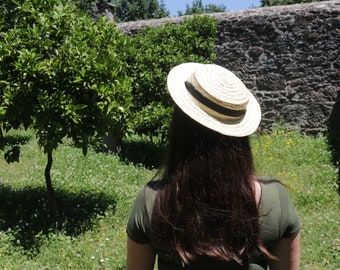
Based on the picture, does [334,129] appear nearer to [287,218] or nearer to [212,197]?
[287,218]

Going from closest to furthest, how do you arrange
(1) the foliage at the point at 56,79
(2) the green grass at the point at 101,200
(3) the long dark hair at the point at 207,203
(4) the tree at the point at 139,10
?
(3) the long dark hair at the point at 207,203 < (2) the green grass at the point at 101,200 < (1) the foliage at the point at 56,79 < (4) the tree at the point at 139,10

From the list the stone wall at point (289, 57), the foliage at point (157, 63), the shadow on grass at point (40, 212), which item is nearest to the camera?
the shadow on grass at point (40, 212)

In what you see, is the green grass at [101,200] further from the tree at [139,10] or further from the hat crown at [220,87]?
the tree at [139,10]

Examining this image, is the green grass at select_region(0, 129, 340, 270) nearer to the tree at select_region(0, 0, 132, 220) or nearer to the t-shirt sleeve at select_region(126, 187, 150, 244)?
the tree at select_region(0, 0, 132, 220)

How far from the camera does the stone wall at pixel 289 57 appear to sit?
350 inches

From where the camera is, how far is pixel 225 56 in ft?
31.7

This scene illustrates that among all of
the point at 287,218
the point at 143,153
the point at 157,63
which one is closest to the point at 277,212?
the point at 287,218

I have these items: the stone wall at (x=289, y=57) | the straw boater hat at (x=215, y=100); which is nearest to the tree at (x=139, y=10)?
the stone wall at (x=289, y=57)

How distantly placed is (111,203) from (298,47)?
4.96 meters

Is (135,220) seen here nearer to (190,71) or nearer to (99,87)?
(190,71)

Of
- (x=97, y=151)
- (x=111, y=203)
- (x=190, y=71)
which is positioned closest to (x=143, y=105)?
(x=97, y=151)

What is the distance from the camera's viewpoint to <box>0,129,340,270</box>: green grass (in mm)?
4555

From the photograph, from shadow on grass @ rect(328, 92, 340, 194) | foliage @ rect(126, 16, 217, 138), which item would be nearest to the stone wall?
shadow on grass @ rect(328, 92, 340, 194)

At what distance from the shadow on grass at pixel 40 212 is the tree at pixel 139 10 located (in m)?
33.1
